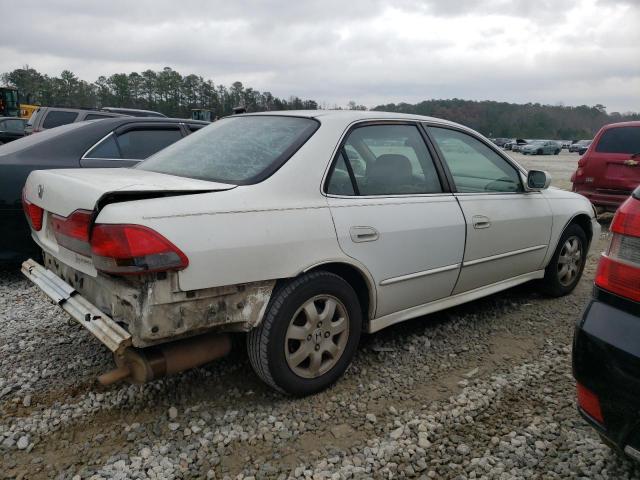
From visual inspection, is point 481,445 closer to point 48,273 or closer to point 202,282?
point 202,282

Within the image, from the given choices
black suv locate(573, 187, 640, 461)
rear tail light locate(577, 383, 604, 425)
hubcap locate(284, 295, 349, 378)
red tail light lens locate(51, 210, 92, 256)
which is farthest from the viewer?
hubcap locate(284, 295, 349, 378)

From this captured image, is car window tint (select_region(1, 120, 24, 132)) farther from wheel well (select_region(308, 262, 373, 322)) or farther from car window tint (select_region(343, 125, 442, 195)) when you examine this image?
wheel well (select_region(308, 262, 373, 322))

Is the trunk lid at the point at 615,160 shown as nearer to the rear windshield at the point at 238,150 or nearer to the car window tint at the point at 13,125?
the rear windshield at the point at 238,150

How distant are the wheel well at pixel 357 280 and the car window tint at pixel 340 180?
0.41 metres

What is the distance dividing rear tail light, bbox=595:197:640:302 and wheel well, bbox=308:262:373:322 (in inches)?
49.4

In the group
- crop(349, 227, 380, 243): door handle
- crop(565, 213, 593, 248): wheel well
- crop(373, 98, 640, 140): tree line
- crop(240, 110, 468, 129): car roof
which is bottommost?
crop(565, 213, 593, 248): wheel well

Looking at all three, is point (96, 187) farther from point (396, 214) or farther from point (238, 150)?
point (396, 214)

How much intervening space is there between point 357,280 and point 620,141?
7070 millimetres

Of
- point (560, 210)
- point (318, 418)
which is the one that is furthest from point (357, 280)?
point (560, 210)

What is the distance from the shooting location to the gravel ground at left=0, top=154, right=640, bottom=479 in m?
2.23

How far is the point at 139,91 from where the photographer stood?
7588 cm

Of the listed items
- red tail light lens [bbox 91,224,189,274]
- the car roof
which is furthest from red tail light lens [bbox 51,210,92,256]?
the car roof

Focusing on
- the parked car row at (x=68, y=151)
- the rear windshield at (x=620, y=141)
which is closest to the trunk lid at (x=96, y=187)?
the parked car row at (x=68, y=151)

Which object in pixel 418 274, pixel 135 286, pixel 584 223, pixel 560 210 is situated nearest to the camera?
pixel 135 286
